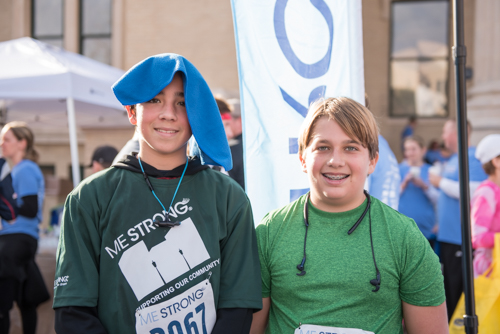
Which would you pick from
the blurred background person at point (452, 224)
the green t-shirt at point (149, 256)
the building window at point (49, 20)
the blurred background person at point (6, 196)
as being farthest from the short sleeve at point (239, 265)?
the building window at point (49, 20)

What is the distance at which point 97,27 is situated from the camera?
10.6 m

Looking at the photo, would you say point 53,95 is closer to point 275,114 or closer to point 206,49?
point 275,114

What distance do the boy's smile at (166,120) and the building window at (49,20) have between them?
10.4 metres

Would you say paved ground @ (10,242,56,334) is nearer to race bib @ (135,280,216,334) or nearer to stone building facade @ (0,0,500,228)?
race bib @ (135,280,216,334)

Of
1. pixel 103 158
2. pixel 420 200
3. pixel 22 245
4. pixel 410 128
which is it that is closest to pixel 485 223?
pixel 420 200

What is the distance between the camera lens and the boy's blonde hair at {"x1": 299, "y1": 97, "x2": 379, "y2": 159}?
1678 millimetres

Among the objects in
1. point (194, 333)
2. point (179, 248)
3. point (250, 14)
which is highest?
point (250, 14)

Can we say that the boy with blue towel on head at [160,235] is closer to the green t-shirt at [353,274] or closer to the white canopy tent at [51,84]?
the green t-shirt at [353,274]

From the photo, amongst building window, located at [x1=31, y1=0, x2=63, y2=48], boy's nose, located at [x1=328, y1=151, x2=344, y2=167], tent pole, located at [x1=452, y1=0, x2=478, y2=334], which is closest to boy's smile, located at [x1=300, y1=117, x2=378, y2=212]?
boy's nose, located at [x1=328, y1=151, x2=344, y2=167]

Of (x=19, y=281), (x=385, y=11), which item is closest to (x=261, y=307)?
(x=19, y=281)

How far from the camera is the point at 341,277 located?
158cm

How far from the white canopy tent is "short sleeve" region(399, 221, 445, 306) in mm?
4531

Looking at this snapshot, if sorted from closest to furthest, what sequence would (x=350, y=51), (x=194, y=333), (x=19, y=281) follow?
(x=194, y=333) < (x=350, y=51) < (x=19, y=281)

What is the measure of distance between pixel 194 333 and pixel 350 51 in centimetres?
156
